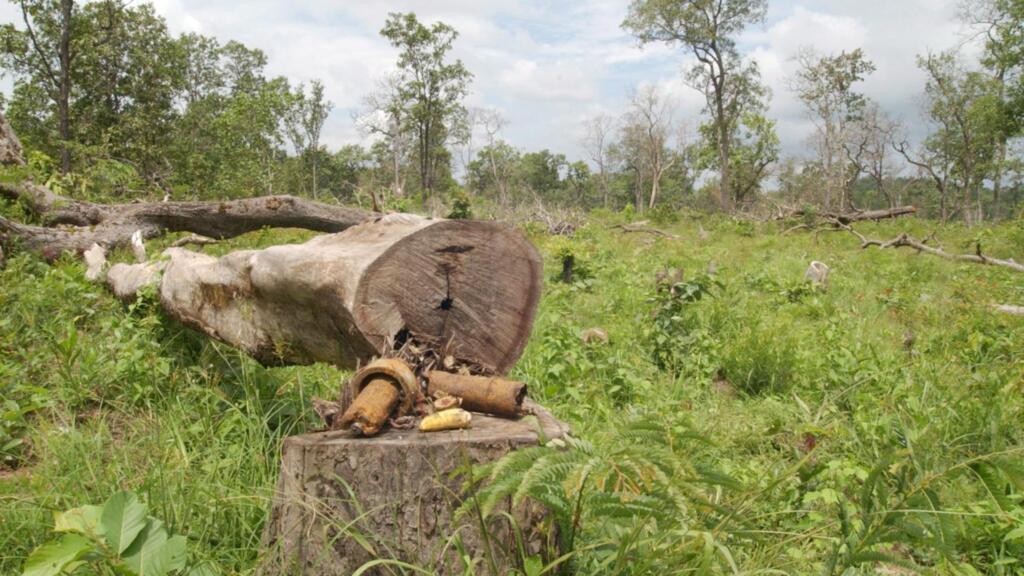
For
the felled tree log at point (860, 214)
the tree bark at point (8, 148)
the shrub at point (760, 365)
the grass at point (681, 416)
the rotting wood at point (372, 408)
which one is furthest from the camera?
the felled tree log at point (860, 214)

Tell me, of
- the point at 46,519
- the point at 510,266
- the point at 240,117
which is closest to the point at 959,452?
the point at 510,266

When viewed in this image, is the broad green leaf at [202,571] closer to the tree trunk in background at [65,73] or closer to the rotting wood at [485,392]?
the rotting wood at [485,392]

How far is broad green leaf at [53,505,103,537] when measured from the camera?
53.1 inches

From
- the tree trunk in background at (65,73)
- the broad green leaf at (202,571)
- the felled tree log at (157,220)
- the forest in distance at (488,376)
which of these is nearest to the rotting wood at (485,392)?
the forest in distance at (488,376)

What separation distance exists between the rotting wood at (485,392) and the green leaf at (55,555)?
1062 millimetres

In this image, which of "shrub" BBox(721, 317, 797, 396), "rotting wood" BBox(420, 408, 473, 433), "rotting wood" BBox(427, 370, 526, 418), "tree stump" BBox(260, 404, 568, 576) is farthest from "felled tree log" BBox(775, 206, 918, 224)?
"tree stump" BBox(260, 404, 568, 576)

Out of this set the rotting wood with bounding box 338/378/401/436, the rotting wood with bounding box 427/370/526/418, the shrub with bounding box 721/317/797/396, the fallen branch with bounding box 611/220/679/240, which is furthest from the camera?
the fallen branch with bounding box 611/220/679/240

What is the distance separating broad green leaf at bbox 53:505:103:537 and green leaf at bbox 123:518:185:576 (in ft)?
0.28

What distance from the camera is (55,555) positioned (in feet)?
4.34

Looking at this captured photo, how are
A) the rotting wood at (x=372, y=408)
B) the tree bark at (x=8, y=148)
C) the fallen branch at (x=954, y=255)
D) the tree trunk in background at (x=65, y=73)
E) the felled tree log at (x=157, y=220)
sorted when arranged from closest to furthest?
the rotting wood at (x=372, y=408), the felled tree log at (x=157, y=220), the fallen branch at (x=954, y=255), the tree bark at (x=8, y=148), the tree trunk in background at (x=65, y=73)

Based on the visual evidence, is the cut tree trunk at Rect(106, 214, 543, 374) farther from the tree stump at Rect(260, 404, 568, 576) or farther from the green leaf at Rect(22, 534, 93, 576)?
the green leaf at Rect(22, 534, 93, 576)

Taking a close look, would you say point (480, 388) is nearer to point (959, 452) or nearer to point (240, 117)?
point (959, 452)

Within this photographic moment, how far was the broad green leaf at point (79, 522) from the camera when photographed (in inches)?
53.1

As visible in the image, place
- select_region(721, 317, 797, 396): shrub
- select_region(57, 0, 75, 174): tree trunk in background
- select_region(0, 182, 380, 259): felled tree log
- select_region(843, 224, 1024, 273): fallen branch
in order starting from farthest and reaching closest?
select_region(57, 0, 75, 174): tree trunk in background → select_region(843, 224, 1024, 273): fallen branch → select_region(0, 182, 380, 259): felled tree log → select_region(721, 317, 797, 396): shrub
